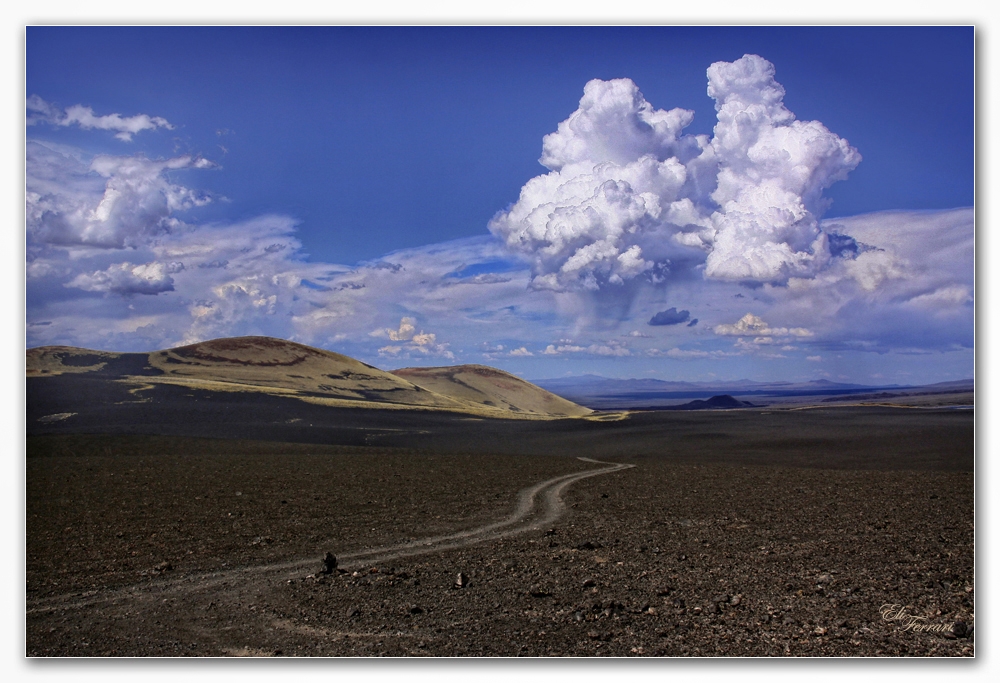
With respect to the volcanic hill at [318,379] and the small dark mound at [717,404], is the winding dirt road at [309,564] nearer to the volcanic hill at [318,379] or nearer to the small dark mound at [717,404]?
the volcanic hill at [318,379]

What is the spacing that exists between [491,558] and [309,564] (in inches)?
88.9

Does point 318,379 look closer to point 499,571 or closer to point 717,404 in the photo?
point 717,404

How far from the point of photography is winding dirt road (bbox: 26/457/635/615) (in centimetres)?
766

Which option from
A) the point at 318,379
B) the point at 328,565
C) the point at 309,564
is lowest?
the point at 309,564

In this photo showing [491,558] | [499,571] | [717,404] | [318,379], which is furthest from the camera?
[318,379]

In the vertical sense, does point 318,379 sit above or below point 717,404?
above

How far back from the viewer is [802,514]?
10867 mm

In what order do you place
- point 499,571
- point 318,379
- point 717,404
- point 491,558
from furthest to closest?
→ point 318,379
point 717,404
point 491,558
point 499,571

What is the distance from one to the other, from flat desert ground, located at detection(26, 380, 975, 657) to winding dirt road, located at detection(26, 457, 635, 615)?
39mm

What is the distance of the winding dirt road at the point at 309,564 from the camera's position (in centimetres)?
766

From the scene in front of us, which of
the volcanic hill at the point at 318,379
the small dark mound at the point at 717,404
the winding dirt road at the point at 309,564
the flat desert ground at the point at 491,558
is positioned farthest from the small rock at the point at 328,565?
the small dark mound at the point at 717,404

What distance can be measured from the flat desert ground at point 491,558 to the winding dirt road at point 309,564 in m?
0.04

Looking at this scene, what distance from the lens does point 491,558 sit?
341 inches

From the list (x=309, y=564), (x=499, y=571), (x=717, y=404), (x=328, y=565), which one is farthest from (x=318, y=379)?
(x=499, y=571)
